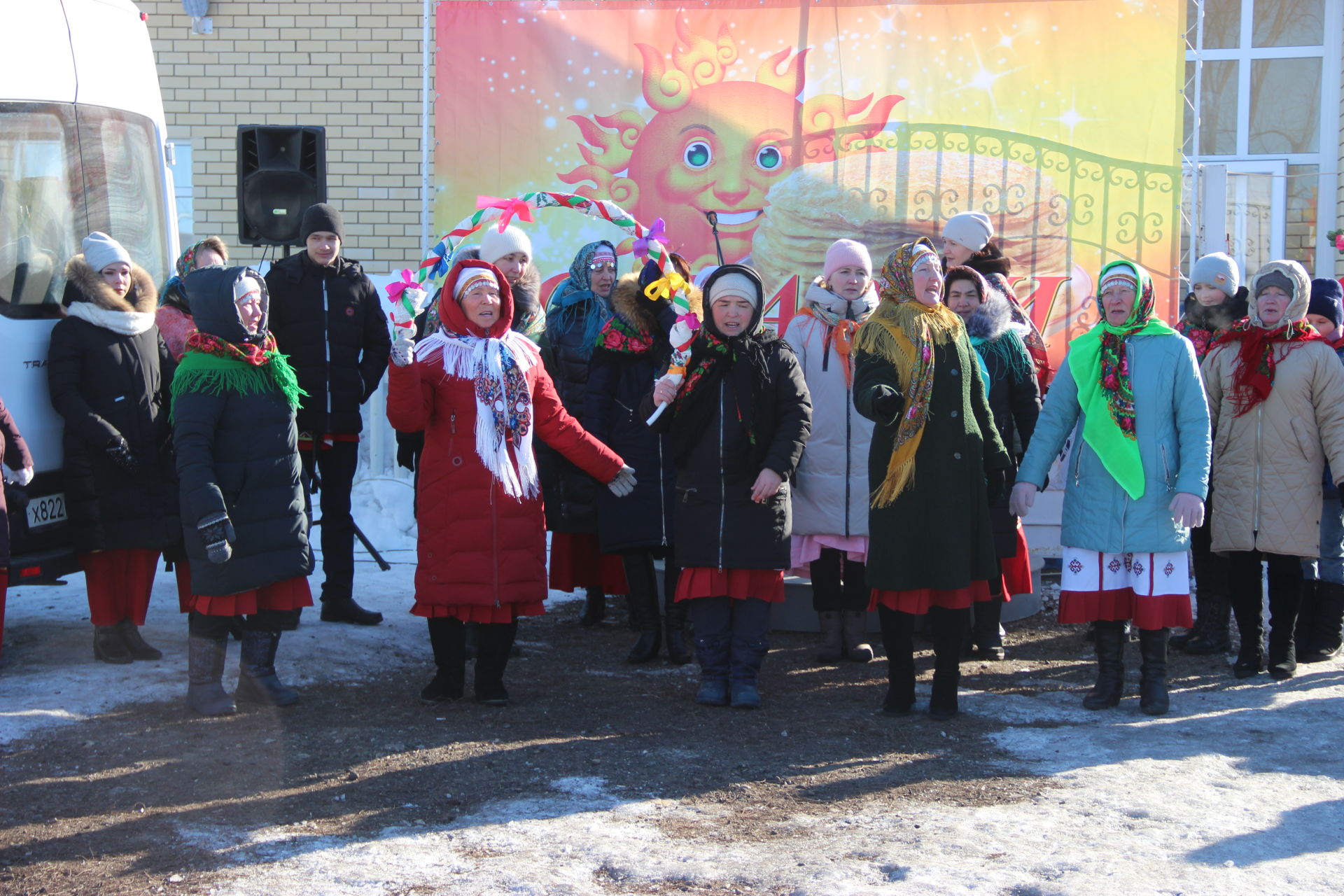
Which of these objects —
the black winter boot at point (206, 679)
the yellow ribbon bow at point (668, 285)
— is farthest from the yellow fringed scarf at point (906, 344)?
the black winter boot at point (206, 679)

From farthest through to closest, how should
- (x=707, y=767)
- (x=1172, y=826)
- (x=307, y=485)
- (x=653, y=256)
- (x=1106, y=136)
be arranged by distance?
(x=1106, y=136) → (x=307, y=485) → (x=653, y=256) → (x=707, y=767) → (x=1172, y=826)

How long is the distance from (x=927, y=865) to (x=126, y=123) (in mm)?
5110

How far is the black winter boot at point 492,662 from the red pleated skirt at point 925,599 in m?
1.45

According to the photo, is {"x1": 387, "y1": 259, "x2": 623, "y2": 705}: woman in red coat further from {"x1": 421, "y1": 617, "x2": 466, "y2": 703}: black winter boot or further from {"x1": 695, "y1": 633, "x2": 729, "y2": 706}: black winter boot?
A: {"x1": 695, "y1": 633, "x2": 729, "y2": 706}: black winter boot

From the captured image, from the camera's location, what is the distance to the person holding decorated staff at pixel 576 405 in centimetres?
612

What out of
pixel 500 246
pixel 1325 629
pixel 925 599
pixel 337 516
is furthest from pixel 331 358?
pixel 1325 629

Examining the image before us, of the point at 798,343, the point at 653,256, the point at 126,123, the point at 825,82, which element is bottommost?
the point at 798,343

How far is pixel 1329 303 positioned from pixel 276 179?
5.77m

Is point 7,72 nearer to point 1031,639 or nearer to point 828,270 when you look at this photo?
point 828,270

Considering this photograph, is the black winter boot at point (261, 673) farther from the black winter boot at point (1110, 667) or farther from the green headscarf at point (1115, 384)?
the green headscarf at point (1115, 384)

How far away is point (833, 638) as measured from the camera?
591cm

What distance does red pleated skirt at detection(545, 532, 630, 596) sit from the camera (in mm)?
6395

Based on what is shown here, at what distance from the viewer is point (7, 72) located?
218 inches

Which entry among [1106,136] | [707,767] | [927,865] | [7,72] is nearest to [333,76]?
[7,72]
